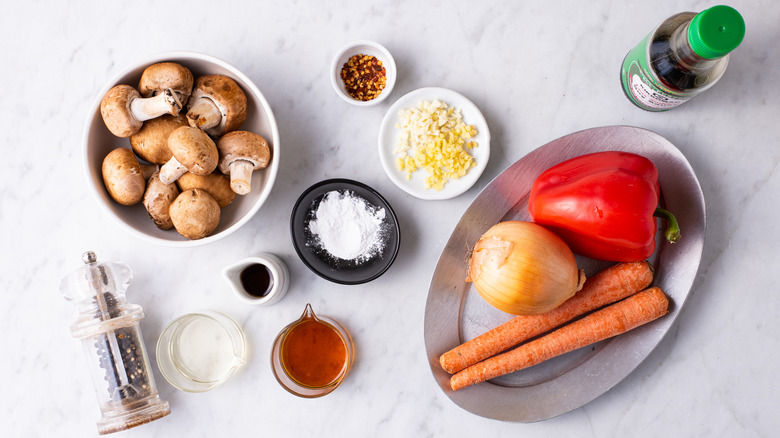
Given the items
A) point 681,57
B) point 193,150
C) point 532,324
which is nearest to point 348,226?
point 193,150

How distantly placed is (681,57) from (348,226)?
0.71m

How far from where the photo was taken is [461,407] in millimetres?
1147

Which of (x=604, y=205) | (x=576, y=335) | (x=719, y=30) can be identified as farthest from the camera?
(x=576, y=335)

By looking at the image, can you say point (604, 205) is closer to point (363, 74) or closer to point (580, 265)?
point (580, 265)

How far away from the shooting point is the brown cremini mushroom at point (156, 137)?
3.50ft

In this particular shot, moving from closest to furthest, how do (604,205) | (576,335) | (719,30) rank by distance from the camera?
(719,30), (604,205), (576,335)

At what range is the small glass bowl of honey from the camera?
3.73ft

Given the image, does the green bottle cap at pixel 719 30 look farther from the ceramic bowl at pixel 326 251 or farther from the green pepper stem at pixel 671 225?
the ceramic bowl at pixel 326 251

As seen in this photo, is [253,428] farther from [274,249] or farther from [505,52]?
[505,52]

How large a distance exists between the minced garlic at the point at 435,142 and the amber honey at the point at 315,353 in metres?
0.39

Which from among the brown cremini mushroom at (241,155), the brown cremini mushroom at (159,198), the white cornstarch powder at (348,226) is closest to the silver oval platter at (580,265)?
the white cornstarch powder at (348,226)

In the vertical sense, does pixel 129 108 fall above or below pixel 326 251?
above

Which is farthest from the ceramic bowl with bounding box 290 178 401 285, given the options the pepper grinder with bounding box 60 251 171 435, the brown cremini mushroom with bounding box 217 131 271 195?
the pepper grinder with bounding box 60 251 171 435

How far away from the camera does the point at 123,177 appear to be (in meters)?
1.04
